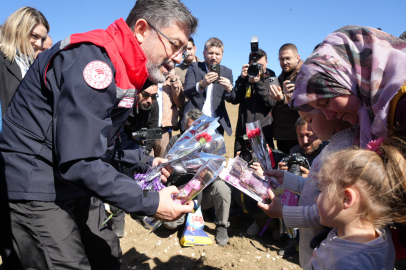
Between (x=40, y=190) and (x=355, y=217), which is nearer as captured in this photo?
(x=355, y=217)

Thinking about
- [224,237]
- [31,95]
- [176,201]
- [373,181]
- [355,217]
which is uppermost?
[31,95]

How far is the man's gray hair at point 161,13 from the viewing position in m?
1.79

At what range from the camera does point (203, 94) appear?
4801mm

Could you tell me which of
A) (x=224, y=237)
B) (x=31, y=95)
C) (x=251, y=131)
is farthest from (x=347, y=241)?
(x=224, y=237)

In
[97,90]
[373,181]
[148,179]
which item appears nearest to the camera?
[373,181]

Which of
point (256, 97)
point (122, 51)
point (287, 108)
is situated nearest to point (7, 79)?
point (122, 51)

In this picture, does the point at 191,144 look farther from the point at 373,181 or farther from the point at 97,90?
the point at 373,181

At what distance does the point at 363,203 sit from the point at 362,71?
62 centimetres

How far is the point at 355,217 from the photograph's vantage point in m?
1.32

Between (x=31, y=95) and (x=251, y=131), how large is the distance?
5.26ft

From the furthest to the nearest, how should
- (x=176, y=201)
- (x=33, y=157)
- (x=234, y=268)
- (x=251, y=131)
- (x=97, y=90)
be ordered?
(x=234, y=268) → (x=251, y=131) → (x=176, y=201) → (x=33, y=157) → (x=97, y=90)

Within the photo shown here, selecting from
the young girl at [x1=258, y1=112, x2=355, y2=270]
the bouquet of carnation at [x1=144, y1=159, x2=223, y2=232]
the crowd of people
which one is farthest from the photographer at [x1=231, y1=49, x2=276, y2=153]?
the bouquet of carnation at [x1=144, y1=159, x2=223, y2=232]

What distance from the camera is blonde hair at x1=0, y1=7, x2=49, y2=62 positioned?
10.3 ft

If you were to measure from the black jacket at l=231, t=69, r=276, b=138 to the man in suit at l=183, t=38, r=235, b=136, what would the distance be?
0.15 metres
